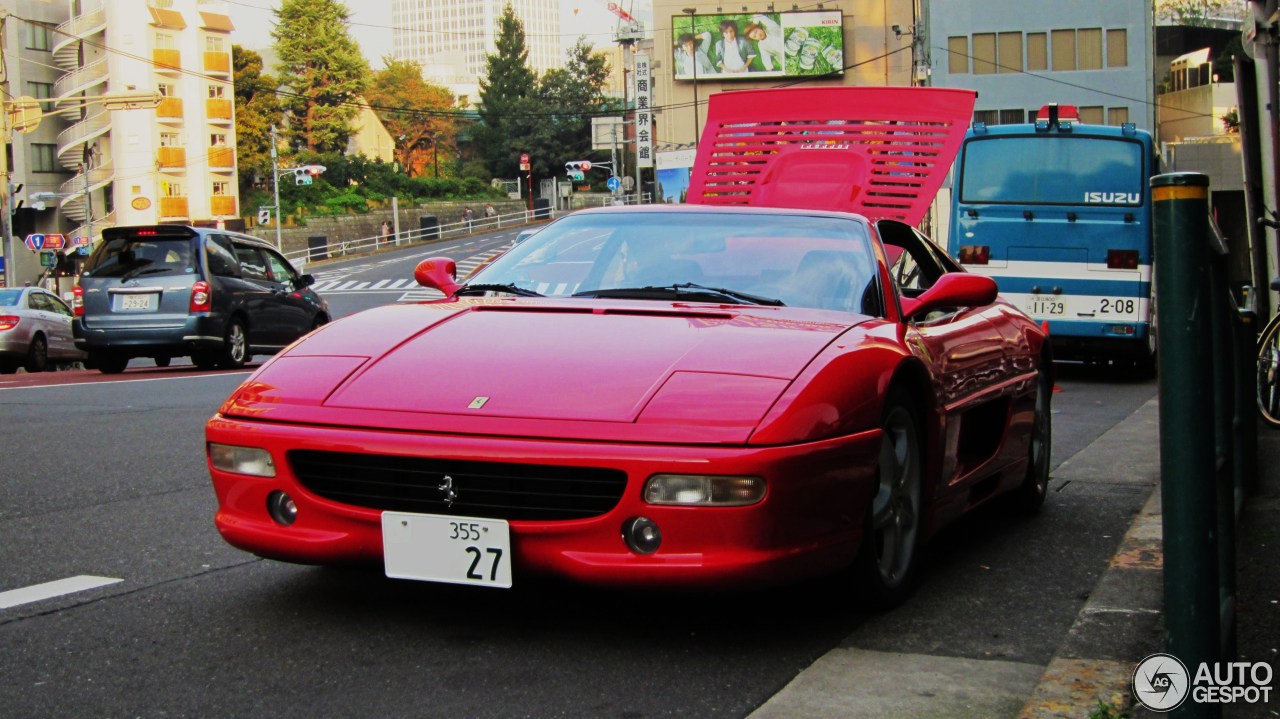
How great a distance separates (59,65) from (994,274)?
5769cm

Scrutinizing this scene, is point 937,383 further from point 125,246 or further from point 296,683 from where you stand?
point 125,246

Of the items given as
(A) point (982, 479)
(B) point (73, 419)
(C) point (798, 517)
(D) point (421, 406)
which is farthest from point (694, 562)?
(B) point (73, 419)

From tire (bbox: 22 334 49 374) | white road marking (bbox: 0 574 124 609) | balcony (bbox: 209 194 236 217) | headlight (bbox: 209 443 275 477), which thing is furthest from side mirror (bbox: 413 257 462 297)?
balcony (bbox: 209 194 236 217)

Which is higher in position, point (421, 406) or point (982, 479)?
point (421, 406)

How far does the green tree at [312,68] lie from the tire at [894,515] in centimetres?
8083

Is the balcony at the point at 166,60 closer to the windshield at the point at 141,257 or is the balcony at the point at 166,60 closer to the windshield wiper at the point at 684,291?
the windshield at the point at 141,257

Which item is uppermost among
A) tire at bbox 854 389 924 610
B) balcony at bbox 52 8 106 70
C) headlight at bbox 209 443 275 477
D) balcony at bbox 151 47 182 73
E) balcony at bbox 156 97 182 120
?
balcony at bbox 52 8 106 70

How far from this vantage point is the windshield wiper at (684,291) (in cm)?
477

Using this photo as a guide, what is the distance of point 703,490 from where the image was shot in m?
3.58

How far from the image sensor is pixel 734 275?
4.91m

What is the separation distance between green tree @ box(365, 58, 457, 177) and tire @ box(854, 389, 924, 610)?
322ft

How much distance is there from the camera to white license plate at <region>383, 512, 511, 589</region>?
3.66 meters

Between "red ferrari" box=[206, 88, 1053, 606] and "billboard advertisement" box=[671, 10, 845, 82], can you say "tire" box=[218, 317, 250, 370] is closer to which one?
"red ferrari" box=[206, 88, 1053, 606]

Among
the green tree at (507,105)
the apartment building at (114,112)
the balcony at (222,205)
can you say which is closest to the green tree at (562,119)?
the green tree at (507,105)
